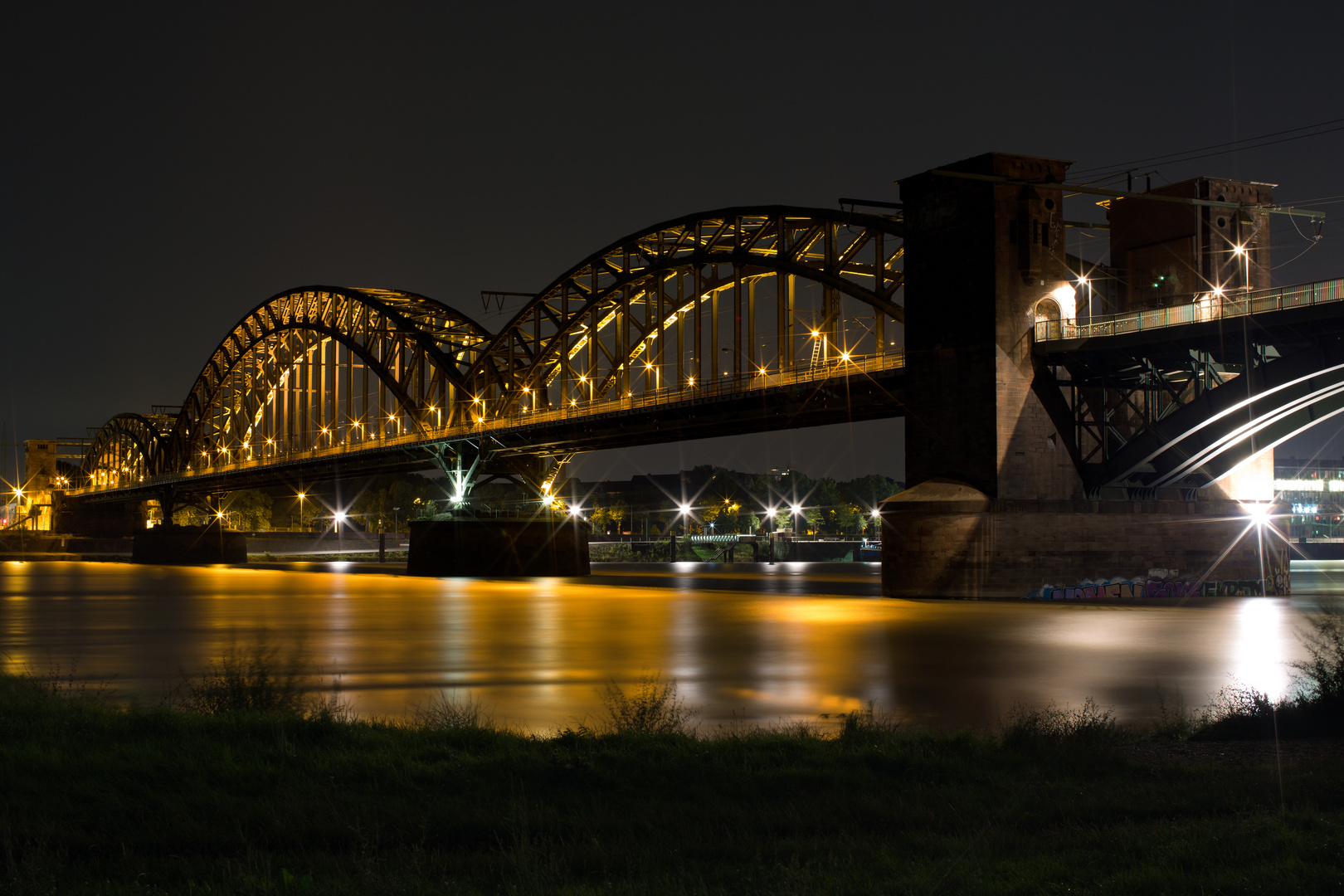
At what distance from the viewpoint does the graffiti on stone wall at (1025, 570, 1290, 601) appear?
40375mm

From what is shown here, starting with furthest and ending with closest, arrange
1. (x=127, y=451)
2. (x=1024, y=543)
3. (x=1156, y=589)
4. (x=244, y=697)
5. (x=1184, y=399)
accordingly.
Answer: (x=127, y=451)
(x=1184, y=399)
(x=1156, y=589)
(x=1024, y=543)
(x=244, y=697)

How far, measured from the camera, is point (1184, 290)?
45625 millimetres

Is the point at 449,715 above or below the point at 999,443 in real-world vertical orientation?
below

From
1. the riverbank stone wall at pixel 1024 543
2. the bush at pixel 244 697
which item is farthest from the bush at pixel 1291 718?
the riverbank stone wall at pixel 1024 543

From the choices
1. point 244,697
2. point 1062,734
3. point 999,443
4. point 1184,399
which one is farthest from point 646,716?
point 1184,399

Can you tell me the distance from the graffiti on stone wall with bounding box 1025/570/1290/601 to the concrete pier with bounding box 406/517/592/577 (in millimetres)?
30171

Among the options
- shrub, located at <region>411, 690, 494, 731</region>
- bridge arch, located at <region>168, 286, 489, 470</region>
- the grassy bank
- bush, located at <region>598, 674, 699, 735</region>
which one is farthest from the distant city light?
the grassy bank

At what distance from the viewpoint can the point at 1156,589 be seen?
4222cm

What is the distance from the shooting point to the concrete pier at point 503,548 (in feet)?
212

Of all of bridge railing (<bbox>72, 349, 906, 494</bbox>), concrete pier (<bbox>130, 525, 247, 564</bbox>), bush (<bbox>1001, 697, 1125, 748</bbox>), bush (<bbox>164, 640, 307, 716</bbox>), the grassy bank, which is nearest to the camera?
the grassy bank

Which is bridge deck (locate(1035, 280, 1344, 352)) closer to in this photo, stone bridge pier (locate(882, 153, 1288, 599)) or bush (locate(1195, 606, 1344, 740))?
stone bridge pier (locate(882, 153, 1288, 599))

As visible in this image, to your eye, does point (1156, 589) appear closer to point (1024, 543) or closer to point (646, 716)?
point (1024, 543)

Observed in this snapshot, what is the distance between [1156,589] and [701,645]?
2310 cm

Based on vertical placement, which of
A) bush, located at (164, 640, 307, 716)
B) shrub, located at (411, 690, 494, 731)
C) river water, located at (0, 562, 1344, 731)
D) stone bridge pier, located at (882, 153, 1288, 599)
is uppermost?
stone bridge pier, located at (882, 153, 1288, 599)
